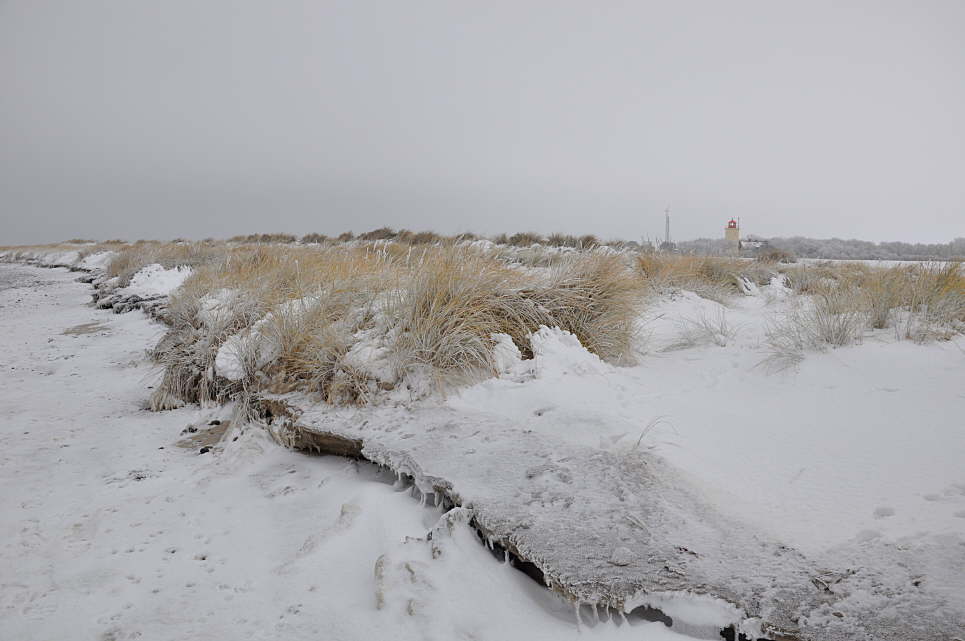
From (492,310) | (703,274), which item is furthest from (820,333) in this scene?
(703,274)

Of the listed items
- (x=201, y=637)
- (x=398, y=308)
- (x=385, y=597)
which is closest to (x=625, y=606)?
(x=385, y=597)

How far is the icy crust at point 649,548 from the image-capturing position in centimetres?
114

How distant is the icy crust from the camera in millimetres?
1141

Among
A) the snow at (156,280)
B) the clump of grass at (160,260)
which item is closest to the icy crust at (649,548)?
the snow at (156,280)

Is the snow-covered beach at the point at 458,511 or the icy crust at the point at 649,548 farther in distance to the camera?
the snow-covered beach at the point at 458,511

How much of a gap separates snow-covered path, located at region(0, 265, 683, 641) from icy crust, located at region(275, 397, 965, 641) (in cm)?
10

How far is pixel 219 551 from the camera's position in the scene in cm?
168

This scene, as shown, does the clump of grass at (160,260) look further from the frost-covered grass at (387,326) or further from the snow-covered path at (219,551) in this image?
the snow-covered path at (219,551)

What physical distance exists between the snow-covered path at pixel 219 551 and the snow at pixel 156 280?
17.2ft

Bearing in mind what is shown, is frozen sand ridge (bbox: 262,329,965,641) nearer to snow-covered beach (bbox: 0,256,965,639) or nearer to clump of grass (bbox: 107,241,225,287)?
snow-covered beach (bbox: 0,256,965,639)

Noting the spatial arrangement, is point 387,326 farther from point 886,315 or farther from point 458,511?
point 886,315

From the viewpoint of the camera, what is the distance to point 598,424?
209cm

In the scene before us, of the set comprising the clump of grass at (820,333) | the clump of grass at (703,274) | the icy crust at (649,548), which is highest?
the clump of grass at (703,274)

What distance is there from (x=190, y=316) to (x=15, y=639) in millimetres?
3134
